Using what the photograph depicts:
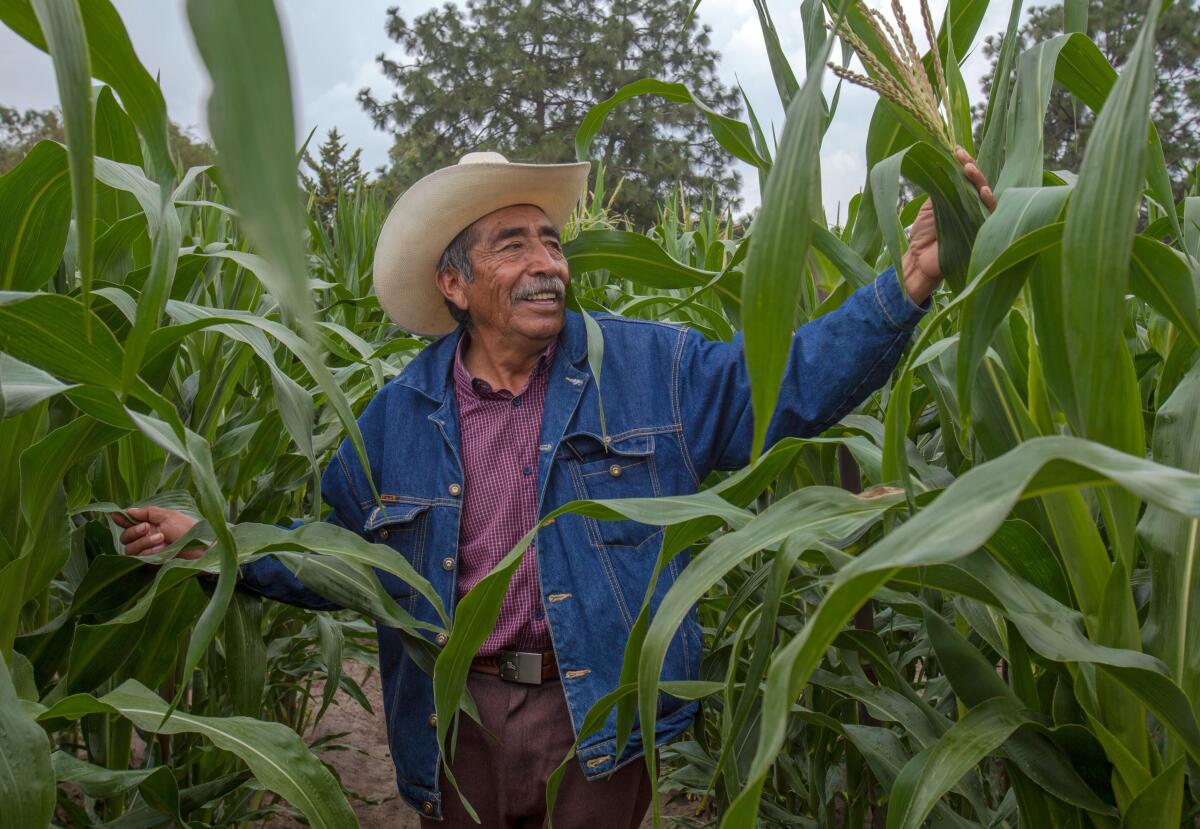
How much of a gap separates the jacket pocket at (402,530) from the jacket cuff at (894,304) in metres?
0.74

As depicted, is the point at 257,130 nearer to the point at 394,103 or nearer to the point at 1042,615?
the point at 1042,615

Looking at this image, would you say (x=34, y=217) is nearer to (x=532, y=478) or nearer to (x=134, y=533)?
(x=134, y=533)

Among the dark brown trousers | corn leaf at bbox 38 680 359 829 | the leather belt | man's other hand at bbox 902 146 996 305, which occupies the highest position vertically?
man's other hand at bbox 902 146 996 305

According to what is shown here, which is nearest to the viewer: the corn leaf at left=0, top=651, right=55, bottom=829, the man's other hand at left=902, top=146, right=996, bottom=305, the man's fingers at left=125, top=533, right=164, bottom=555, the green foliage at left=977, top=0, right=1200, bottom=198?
the corn leaf at left=0, top=651, right=55, bottom=829

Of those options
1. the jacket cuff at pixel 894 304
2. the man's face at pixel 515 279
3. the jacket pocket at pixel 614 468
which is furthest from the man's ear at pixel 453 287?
the jacket cuff at pixel 894 304

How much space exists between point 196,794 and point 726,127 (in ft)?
3.60

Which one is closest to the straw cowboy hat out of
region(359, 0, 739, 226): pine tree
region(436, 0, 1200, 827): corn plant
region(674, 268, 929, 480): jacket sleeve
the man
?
the man

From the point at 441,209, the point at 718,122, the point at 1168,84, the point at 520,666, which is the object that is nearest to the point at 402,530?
the point at 520,666

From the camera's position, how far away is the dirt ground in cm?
269

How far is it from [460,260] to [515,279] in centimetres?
16

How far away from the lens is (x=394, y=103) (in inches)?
1043

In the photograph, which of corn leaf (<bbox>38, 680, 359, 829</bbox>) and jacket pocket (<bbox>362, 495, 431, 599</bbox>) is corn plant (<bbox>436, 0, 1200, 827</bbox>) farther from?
jacket pocket (<bbox>362, 495, 431, 599</bbox>)

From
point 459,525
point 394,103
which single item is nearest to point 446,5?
point 394,103

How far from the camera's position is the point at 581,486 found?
1659mm
